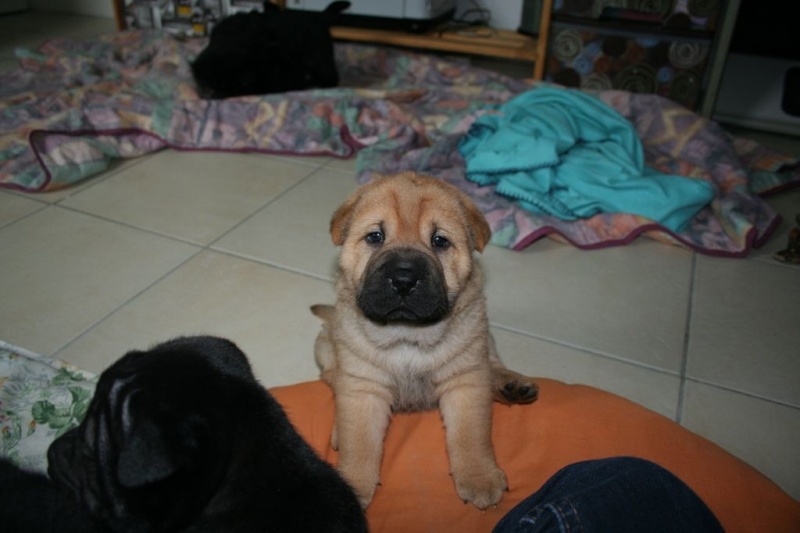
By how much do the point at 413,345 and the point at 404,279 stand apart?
0.26 m

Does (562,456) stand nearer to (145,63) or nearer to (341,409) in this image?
(341,409)

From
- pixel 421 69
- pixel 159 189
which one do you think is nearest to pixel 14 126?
pixel 159 189

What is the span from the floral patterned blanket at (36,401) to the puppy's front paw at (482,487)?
1.01 m

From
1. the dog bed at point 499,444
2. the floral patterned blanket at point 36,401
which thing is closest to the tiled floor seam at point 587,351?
the dog bed at point 499,444

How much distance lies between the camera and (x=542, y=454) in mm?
1565

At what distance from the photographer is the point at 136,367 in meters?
1.06

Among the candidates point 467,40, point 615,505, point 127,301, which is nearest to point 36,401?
point 127,301

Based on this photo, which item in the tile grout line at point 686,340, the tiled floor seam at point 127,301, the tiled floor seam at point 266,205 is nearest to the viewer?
the tile grout line at point 686,340

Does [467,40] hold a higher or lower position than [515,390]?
higher

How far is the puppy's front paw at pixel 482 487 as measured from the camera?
54.8 inches

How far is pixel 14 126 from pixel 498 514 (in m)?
3.34

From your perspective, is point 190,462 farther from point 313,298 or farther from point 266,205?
point 266,205

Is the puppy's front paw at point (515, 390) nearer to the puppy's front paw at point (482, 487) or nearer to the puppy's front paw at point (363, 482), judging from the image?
the puppy's front paw at point (482, 487)

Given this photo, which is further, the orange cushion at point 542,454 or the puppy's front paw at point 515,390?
the puppy's front paw at point 515,390
